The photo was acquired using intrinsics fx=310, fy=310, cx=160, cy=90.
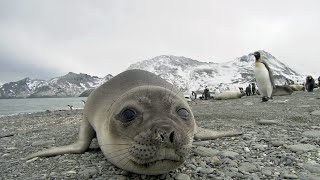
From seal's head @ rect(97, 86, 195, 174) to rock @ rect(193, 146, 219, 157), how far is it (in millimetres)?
804

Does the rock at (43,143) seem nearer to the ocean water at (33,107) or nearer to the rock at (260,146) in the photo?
the rock at (260,146)

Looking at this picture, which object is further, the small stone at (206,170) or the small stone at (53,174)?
the small stone at (53,174)

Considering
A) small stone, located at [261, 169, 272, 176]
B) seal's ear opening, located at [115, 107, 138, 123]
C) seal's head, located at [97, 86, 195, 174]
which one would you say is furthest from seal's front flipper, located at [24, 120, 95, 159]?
small stone, located at [261, 169, 272, 176]

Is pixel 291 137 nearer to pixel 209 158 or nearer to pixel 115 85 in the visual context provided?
pixel 209 158

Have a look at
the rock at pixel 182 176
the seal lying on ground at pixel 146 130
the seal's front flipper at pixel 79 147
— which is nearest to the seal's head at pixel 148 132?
the seal lying on ground at pixel 146 130

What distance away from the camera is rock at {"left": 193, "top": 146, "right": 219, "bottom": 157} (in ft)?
13.7

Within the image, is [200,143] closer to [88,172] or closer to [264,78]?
[88,172]

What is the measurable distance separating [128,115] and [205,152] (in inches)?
57.9

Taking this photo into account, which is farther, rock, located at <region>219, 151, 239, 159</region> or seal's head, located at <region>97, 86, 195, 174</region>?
rock, located at <region>219, 151, 239, 159</region>

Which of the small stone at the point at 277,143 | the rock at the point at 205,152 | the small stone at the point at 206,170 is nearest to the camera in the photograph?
the small stone at the point at 206,170

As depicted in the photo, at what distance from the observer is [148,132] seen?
114 inches

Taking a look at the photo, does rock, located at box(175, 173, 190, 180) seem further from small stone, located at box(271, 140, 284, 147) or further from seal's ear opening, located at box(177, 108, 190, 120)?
small stone, located at box(271, 140, 284, 147)

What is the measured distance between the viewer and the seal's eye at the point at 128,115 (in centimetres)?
327

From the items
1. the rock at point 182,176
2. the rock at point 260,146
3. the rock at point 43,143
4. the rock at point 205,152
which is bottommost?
the rock at point 43,143
